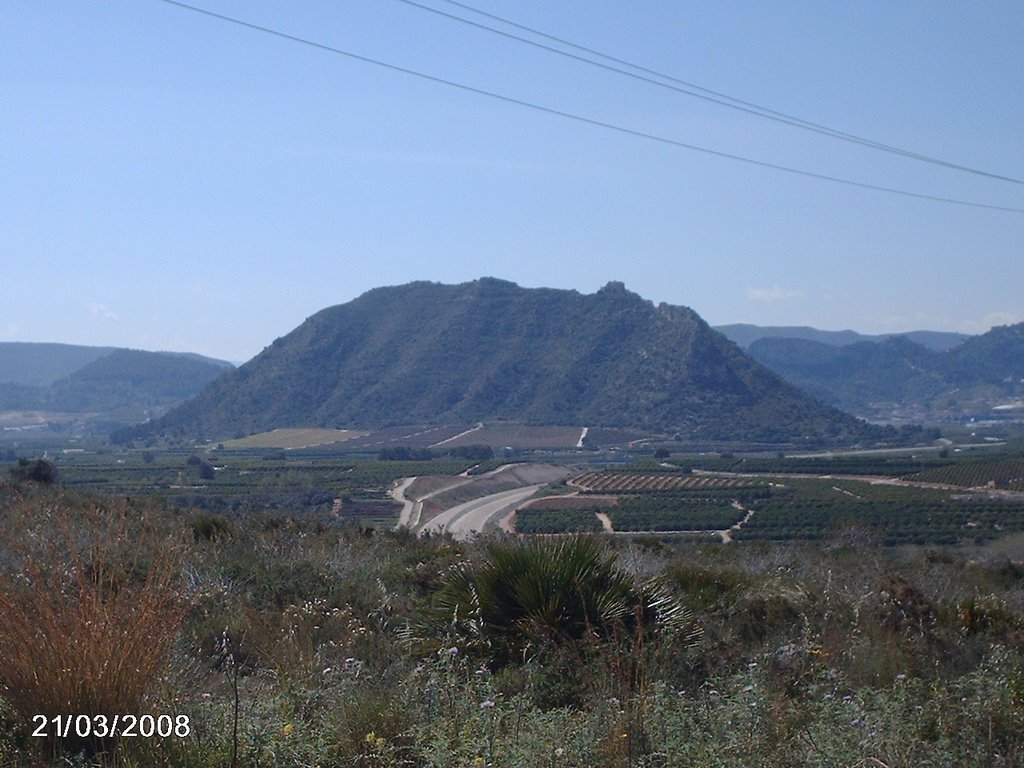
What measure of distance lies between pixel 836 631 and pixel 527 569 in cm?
230

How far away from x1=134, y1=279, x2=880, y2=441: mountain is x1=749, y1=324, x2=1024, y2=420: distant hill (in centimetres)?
3906

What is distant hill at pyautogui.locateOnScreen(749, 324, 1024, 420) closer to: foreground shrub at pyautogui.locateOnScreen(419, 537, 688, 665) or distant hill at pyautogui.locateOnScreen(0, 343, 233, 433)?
distant hill at pyautogui.locateOnScreen(0, 343, 233, 433)

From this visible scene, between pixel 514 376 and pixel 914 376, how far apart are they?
257 ft

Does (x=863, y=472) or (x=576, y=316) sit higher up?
(x=576, y=316)

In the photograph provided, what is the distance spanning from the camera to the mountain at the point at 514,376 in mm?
79000

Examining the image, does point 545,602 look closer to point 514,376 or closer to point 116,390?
point 514,376

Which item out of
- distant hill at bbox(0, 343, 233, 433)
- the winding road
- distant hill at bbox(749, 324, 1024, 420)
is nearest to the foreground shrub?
the winding road

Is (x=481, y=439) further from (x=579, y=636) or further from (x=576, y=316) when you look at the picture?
(x=579, y=636)

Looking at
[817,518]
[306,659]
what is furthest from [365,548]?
[817,518]

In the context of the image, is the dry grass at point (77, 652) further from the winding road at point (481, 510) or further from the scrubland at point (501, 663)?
the winding road at point (481, 510)

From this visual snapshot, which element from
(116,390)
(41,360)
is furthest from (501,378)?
(41,360)

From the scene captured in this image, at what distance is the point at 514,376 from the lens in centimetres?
8694

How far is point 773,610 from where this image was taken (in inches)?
348

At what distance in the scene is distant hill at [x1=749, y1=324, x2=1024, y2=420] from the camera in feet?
415
